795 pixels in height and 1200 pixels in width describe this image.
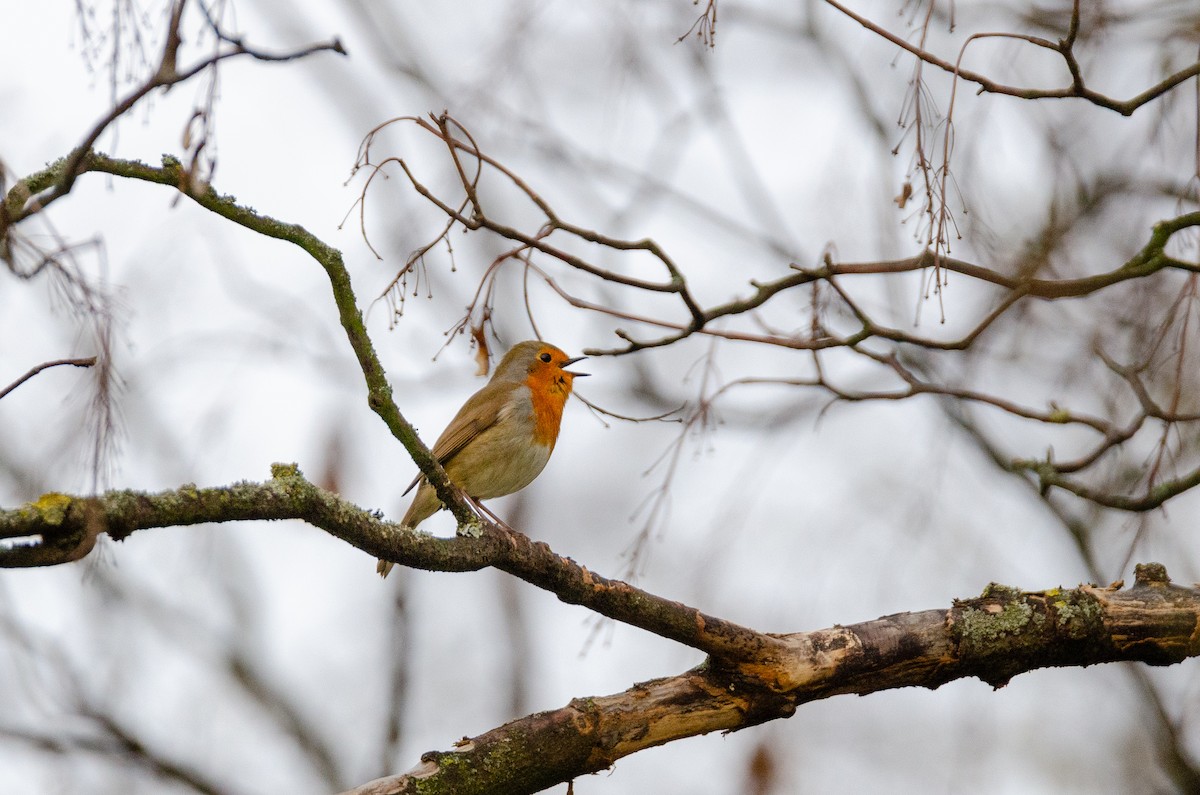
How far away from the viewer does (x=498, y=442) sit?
5941mm

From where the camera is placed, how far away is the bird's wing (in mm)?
5988

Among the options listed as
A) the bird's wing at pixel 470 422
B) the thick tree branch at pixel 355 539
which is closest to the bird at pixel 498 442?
the bird's wing at pixel 470 422

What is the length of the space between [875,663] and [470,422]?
9.30ft

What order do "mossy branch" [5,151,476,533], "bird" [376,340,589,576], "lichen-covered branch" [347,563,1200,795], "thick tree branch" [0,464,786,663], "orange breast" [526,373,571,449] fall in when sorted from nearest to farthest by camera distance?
"thick tree branch" [0,464,786,663] < "mossy branch" [5,151,476,533] < "lichen-covered branch" [347,563,1200,795] < "bird" [376,340,589,576] < "orange breast" [526,373,571,449]

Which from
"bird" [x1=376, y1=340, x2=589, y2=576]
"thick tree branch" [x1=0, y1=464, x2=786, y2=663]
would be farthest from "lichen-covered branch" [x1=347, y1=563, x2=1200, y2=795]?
"bird" [x1=376, y1=340, x2=589, y2=576]

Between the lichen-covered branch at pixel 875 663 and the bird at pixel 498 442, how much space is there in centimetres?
236

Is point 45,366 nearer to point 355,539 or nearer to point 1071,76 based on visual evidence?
point 355,539

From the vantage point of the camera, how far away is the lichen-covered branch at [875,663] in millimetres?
3564

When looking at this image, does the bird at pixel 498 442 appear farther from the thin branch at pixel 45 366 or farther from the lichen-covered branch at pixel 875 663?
the thin branch at pixel 45 366

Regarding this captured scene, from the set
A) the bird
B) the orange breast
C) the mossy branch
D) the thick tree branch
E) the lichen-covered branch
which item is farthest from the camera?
the orange breast

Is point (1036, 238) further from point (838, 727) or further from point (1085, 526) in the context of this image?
point (838, 727)

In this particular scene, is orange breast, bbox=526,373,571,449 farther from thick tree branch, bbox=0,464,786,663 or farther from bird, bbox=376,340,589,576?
thick tree branch, bbox=0,464,786,663

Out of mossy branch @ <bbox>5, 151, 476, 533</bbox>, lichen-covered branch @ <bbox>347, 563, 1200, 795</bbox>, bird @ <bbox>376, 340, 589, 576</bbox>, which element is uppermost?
bird @ <bbox>376, 340, 589, 576</bbox>

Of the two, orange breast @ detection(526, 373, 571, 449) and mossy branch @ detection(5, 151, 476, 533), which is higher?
orange breast @ detection(526, 373, 571, 449)
